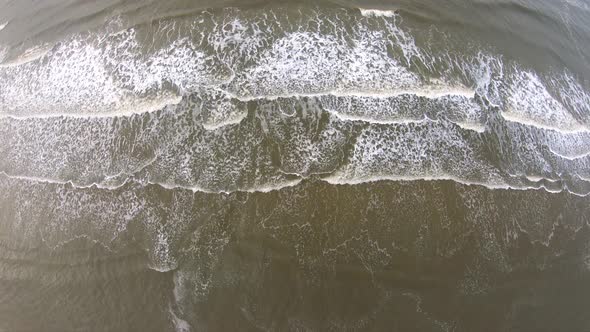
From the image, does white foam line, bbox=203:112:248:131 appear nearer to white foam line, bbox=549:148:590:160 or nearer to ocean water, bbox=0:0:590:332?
ocean water, bbox=0:0:590:332

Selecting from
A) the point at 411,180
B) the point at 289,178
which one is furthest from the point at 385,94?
the point at 289,178

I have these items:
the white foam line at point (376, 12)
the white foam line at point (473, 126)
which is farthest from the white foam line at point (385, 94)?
the white foam line at point (376, 12)

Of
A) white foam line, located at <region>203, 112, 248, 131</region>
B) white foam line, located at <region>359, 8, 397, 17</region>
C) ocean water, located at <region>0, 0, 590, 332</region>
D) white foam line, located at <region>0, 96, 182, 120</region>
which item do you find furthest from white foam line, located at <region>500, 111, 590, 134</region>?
white foam line, located at <region>0, 96, 182, 120</region>

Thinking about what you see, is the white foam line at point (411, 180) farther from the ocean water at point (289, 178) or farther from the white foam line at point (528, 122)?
the white foam line at point (528, 122)

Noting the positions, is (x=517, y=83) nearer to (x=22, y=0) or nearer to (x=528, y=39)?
(x=528, y=39)

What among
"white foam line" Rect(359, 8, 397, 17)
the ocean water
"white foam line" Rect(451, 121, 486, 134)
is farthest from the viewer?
"white foam line" Rect(359, 8, 397, 17)

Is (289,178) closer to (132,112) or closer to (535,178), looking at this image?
(132,112)

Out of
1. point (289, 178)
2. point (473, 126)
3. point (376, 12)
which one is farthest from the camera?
point (376, 12)

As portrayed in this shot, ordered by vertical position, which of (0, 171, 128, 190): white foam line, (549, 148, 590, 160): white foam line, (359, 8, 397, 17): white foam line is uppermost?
(359, 8, 397, 17): white foam line

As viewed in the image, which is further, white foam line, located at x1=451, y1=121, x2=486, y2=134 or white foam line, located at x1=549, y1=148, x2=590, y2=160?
white foam line, located at x1=549, y1=148, x2=590, y2=160
